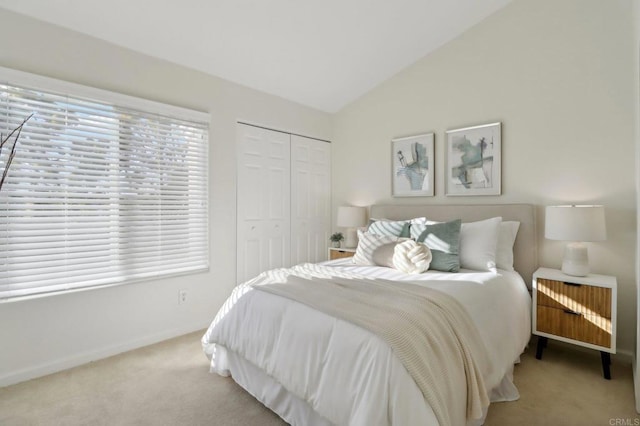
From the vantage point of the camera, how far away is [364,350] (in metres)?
1.42

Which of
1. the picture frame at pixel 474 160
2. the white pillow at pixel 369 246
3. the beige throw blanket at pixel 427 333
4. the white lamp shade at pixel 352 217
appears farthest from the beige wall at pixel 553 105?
the beige throw blanket at pixel 427 333

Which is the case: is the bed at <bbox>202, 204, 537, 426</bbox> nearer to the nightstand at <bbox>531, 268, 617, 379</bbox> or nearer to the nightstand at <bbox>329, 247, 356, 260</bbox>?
the nightstand at <bbox>531, 268, 617, 379</bbox>

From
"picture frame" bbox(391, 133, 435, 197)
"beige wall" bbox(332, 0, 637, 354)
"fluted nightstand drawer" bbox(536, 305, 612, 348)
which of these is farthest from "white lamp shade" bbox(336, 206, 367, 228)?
"fluted nightstand drawer" bbox(536, 305, 612, 348)

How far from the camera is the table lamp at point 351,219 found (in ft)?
13.4

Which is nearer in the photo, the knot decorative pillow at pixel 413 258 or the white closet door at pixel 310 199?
the knot decorative pillow at pixel 413 258

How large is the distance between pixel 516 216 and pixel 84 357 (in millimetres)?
3858

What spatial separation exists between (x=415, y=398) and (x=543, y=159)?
2.61 meters

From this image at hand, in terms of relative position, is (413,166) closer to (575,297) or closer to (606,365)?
(575,297)

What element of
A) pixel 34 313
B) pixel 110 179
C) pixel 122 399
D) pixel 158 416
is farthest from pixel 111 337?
pixel 110 179

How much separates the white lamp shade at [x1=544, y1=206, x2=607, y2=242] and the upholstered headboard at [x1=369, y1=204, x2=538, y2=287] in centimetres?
43

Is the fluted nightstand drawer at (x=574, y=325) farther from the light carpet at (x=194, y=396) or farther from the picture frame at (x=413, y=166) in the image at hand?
the picture frame at (x=413, y=166)

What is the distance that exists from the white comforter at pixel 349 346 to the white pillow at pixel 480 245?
18cm

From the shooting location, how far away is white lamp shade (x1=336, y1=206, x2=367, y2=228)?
4.07m

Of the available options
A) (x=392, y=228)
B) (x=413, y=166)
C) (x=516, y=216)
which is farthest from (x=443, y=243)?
(x=413, y=166)
